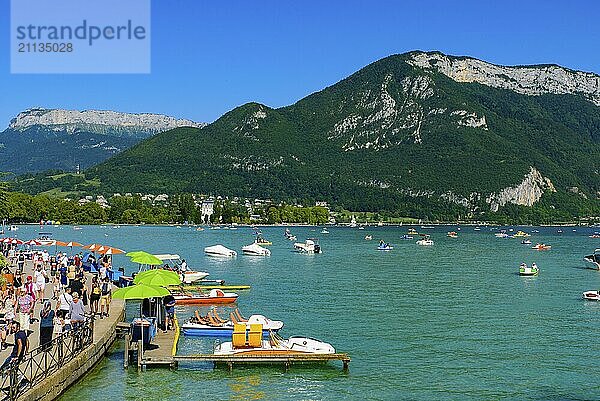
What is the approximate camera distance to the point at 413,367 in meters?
32.0

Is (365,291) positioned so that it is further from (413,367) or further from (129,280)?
(413,367)

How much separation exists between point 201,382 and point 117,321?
873 centimetres

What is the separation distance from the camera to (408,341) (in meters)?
37.9

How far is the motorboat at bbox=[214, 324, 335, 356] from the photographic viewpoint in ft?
98.9

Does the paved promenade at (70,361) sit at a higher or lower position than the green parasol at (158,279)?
lower

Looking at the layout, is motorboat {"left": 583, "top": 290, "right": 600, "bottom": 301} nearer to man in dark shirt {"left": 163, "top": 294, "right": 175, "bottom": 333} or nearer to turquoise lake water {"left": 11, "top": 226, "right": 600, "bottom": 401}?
turquoise lake water {"left": 11, "top": 226, "right": 600, "bottom": 401}

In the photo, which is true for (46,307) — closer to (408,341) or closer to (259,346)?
(259,346)

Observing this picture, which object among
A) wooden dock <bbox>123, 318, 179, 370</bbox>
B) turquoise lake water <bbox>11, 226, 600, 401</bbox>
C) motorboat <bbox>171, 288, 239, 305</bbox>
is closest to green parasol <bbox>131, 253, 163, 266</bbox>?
turquoise lake water <bbox>11, 226, 600, 401</bbox>

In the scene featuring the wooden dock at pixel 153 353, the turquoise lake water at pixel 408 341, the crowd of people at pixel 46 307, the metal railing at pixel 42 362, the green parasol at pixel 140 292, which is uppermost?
the green parasol at pixel 140 292

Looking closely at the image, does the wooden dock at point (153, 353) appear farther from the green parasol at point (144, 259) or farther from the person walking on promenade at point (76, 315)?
the green parasol at point (144, 259)

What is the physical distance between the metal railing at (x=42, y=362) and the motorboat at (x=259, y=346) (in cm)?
529

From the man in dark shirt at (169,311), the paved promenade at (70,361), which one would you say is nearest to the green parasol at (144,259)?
the paved promenade at (70,361)

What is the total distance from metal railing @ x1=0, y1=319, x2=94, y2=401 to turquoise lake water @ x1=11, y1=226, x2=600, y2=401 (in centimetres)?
122

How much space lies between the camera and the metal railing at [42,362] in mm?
20719
